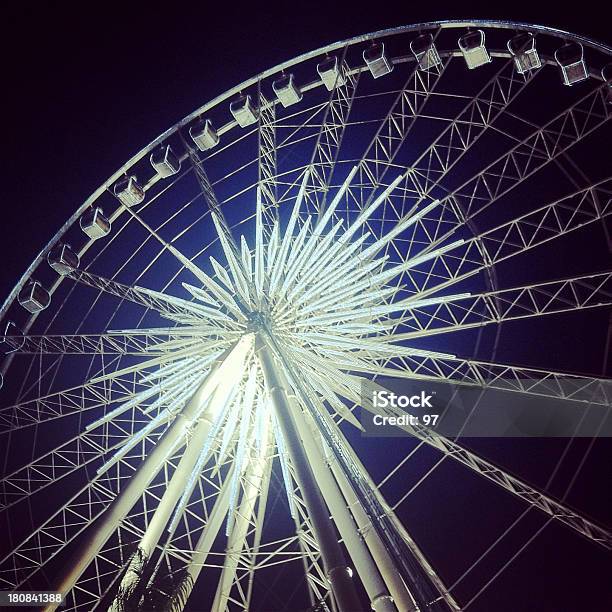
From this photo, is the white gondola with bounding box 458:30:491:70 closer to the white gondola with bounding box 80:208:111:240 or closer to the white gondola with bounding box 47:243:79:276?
the white gondola with bounding box 80:208:111:240

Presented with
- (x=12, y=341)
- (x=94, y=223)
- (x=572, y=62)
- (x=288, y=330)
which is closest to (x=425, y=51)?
(x=572, y=62)

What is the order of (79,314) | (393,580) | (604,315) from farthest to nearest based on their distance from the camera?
1. (604,315)
2. (79,314)
3. (393,580)

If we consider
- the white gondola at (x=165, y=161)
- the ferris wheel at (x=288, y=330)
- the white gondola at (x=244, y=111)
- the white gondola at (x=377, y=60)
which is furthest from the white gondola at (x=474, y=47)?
the white gondola at (x=165, y=161)

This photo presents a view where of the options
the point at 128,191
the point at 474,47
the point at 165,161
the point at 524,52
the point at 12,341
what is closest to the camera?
the point at 524,52

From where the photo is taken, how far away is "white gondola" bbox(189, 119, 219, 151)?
1773 cm

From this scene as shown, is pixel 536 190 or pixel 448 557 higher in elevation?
pixel 536 190

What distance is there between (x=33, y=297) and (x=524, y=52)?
46.8 feet

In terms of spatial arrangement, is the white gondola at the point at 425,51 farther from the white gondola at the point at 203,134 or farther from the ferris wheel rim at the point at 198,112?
the white gondola at the point at 203,134

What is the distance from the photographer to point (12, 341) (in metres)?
17.0

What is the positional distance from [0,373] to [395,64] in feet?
45.9

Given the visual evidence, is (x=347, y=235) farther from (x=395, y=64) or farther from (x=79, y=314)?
(x=79, y=314)

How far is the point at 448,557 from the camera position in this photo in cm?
2781

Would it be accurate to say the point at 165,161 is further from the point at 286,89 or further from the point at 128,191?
the point at 286,89

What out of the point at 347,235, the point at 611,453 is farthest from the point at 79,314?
the point at 611,453
